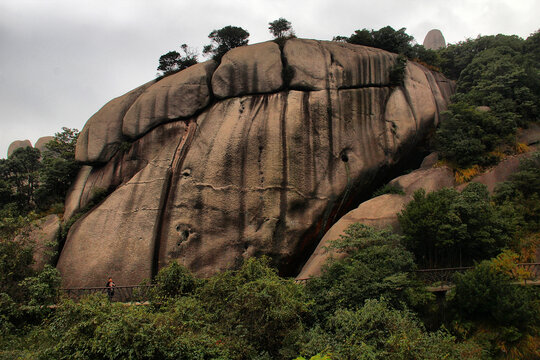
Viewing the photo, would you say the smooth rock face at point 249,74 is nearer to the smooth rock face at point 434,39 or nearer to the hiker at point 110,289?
the hiker at point 110,289

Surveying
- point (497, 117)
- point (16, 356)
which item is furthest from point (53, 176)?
point (497, 117)

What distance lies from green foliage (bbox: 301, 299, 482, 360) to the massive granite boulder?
6.60 metres

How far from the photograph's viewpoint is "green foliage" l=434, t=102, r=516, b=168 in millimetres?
16906

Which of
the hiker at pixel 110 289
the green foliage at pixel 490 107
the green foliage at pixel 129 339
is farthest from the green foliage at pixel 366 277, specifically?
the hiker at pixel 110 289

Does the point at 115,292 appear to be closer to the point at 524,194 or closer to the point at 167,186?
the point at 167,186

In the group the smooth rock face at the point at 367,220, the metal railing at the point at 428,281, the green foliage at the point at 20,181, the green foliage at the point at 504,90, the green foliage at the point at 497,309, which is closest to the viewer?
the green foliage at the point at 497,309

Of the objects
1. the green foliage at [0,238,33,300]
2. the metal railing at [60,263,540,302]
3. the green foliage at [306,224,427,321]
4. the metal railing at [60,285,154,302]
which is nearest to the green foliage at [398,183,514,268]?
the metal railing at [60,263,540,302]

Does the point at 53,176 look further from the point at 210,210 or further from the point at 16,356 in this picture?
the point at 16,356

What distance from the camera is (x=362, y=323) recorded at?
377 inches

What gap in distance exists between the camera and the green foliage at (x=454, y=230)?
1270 cm

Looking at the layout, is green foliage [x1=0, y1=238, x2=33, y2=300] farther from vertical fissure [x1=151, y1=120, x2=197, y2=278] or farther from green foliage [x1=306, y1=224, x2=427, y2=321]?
green foliage [x1=306, y1=224, x2=427, y2=321]

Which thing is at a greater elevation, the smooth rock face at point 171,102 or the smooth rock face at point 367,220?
the smooth rock face at point 171,102

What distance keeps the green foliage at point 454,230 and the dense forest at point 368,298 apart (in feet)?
0.14

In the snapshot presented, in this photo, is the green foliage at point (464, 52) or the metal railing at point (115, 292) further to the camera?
the green foliage at point (464, 52)
